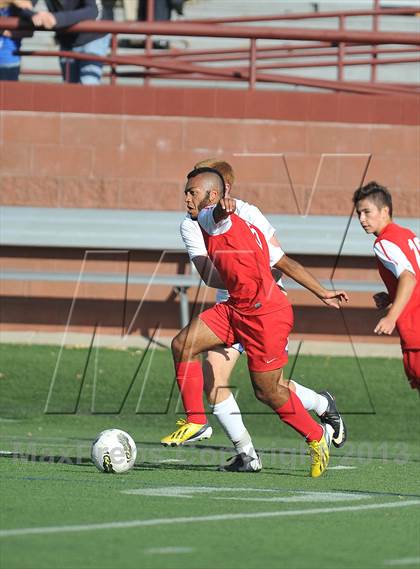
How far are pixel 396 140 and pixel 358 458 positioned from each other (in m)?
5.12

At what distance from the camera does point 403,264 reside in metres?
8.17

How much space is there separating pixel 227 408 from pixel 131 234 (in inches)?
212

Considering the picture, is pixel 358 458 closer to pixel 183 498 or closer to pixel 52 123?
pixel 183 498

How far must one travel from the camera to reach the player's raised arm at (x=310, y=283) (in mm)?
8859

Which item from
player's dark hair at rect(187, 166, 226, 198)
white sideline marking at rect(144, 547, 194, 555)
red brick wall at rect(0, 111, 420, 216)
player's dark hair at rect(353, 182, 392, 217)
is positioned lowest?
red brick wall at rect(0, 111, 420, 216)

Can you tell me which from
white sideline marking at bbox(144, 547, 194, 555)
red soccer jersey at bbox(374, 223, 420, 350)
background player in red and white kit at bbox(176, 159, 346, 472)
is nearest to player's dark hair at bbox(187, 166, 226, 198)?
background player in red and white kit at bbox(176, 159, 346, 472)

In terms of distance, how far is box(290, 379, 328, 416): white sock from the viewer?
380 inches

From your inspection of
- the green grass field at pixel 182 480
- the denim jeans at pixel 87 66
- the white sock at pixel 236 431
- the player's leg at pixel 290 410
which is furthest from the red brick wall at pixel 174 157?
the player's leg at pixel 290 410

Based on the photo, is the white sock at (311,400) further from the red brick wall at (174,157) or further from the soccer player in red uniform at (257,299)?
the red brick wall at (174,157)

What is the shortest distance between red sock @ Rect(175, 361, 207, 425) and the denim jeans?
6906 millimetres

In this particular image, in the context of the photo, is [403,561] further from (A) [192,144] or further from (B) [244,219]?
(A) [192,144]

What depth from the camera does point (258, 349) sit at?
352 inches

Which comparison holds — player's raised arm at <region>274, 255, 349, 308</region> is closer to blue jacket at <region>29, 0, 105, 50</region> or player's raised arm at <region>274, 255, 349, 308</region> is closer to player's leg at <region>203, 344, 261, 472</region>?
player's leg at <region>203, 344, 261, 472</region>

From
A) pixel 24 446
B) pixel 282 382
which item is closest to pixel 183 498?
pixel 282 382
